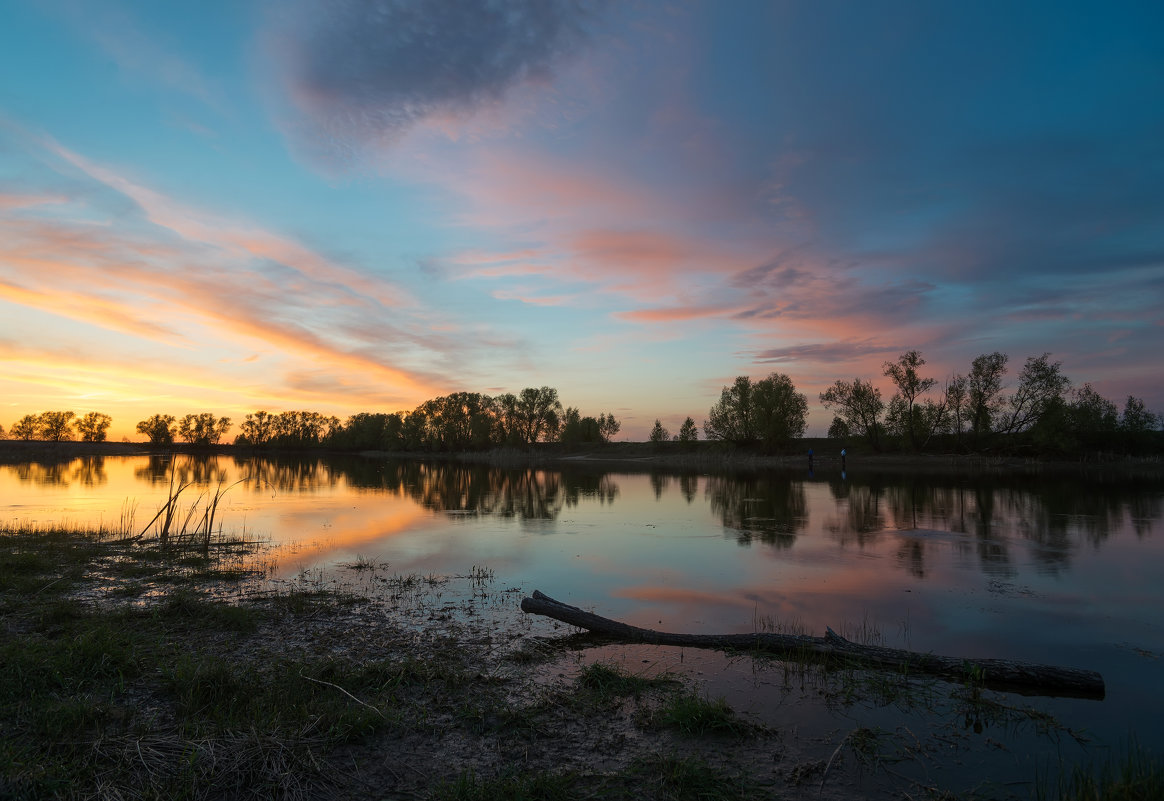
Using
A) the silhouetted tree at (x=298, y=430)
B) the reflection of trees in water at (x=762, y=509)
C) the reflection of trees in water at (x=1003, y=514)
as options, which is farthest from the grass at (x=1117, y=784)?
the silhouetted tree at (x=298, y=430)

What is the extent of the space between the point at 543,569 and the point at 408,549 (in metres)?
5.11

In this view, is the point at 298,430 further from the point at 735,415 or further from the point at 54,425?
the point at 735,415

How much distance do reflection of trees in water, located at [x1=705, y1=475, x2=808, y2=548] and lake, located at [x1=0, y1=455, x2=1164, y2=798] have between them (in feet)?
0.73

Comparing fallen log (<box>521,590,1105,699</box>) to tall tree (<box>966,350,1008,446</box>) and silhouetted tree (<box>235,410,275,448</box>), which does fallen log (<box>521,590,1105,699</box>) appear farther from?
silhouetted tree (<box>235,410,275,448</box>)

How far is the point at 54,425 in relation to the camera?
14800cm

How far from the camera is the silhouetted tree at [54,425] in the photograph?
147250 mm

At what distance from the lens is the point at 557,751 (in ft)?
19.2

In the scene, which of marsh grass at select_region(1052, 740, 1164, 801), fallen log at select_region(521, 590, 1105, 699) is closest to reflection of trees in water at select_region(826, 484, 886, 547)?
fallen log at select_region(521, 590, 1105, 699)

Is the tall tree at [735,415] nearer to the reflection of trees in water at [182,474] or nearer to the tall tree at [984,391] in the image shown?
the tall tree at [984,391]

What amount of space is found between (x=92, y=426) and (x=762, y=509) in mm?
184541

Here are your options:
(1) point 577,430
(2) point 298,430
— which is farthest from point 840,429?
(2) point 298,430

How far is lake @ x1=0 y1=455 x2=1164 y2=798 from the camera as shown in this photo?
274 inches

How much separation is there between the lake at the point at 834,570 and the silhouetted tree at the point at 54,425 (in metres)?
149

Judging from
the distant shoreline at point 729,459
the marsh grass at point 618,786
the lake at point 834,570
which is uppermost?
the distant shoreline at point 729,459
